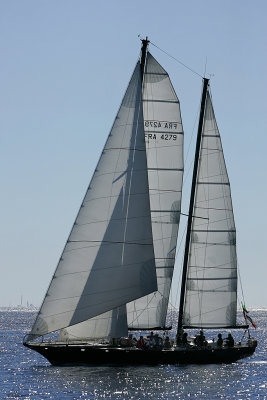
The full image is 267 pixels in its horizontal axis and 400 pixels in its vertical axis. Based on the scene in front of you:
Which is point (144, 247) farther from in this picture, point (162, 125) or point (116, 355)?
point (162, 125)

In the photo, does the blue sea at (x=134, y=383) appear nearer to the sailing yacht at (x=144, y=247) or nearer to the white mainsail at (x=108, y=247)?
the sailing yacht at (x=144, y=247)

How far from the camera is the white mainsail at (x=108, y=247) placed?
50.9 metres

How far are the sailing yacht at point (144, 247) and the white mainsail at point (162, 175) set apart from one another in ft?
0.21

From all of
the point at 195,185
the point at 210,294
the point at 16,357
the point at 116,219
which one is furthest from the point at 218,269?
the point at 16,357

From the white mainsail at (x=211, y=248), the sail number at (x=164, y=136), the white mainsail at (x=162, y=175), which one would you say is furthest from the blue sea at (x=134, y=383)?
the sail number at (x=164, y=136)

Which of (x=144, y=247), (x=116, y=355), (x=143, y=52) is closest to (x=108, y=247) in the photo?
(x=144, y=247)

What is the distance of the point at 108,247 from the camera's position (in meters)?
51.6

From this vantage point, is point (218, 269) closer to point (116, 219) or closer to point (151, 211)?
point (151, 211)

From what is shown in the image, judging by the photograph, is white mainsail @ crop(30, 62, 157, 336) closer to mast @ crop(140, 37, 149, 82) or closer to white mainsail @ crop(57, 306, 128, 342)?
white mainsail @ crop(57, 306, 128, 342)

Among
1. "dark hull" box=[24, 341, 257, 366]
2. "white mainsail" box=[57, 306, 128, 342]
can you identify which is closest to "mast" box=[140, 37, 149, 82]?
"white mainsail" box=[57, 306, 128, 342]

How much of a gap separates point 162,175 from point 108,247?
303 inches

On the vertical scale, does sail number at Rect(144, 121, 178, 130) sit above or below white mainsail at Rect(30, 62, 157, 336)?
above

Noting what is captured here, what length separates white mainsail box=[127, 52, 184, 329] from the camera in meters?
56.8

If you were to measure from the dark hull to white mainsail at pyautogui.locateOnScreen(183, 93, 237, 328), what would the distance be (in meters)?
2.80
